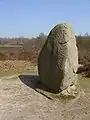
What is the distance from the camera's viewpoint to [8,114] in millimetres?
7938

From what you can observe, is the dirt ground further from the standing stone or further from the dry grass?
the dry grass

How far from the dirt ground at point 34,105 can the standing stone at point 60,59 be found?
0.63 meters

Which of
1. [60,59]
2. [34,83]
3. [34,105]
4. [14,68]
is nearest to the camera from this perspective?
[34,105]

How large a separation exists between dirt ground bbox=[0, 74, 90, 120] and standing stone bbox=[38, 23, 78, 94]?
2.06ft

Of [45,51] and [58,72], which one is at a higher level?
[45,51]

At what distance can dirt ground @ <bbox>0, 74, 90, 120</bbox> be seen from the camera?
7.91 m

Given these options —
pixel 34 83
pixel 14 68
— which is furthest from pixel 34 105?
pixel 14 68

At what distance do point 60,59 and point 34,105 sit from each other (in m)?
1.89

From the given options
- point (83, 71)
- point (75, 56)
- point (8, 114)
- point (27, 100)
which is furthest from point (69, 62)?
point (83, 71)

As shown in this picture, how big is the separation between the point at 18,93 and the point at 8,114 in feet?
5.01

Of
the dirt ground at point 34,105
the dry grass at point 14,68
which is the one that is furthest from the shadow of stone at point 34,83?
the dry grass at point 14,68

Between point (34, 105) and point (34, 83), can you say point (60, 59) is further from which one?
point (34, 105)

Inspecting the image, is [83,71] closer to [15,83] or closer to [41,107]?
[15,83]

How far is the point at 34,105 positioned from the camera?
8.68 metres
